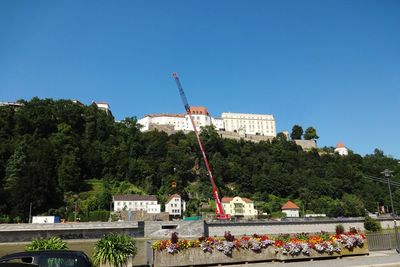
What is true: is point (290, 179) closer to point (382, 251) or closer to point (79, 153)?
point (79, 153)

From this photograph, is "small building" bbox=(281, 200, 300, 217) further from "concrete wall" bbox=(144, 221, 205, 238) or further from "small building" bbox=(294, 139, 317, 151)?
"small building" bbox=(294, 139, 317, 151)

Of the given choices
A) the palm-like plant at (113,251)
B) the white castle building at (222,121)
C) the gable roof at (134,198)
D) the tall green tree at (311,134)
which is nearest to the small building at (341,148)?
the tall green tree at (311,134)

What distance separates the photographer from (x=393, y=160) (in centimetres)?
16100

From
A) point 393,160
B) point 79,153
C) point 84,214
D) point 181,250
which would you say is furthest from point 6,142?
point 393,160

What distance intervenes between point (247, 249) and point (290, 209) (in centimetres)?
9322

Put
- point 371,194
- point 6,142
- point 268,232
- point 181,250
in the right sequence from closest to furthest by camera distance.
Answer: point 181,250 → point 268,232 → point 6,142 → point 371,194

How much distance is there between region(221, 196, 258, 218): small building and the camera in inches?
4306

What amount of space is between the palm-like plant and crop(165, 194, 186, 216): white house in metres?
87.4

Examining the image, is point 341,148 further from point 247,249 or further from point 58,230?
point 247,249

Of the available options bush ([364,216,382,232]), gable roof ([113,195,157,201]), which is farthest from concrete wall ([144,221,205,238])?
bush ([364,216,382,232])

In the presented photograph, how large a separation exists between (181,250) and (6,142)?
340 ft

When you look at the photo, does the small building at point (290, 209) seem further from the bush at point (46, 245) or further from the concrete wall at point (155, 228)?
the bush at point (46, 245)

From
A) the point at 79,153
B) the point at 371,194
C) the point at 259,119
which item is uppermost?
the point at 259,119

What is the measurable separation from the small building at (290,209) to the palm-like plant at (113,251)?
93.4 metres
